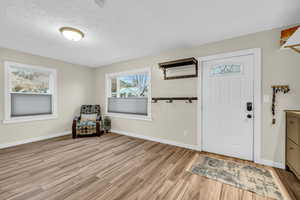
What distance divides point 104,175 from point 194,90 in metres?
2.43

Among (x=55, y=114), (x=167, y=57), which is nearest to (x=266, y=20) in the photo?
(x=167, y=57)

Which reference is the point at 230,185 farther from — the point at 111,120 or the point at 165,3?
the point at 111,120

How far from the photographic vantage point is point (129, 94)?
416 centimetres

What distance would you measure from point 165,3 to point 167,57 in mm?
1660

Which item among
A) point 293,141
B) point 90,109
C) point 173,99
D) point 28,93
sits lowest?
point 293,141

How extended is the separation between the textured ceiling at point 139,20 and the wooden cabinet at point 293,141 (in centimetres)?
151

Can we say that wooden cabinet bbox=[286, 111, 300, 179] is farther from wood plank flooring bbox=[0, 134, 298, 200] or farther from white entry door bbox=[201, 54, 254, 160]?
wood plank flooring bbox=[0, 134, 298, 200]

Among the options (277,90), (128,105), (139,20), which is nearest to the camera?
(139,20)

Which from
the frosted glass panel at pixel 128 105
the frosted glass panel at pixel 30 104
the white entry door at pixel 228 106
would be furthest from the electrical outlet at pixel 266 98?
the frosted glass panel at pixel 30 104

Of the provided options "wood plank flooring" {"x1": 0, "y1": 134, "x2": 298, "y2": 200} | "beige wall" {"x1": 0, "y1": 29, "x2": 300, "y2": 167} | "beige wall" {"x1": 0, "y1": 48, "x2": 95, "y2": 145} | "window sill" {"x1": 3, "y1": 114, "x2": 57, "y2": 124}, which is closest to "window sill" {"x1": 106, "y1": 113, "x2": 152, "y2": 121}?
"beige wall" {"x1": 0, "y1": 29, "x2": 300, "y2": 167}

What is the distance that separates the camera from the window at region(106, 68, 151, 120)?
3768mm

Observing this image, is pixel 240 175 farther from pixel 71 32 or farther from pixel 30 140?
pixel 30 140

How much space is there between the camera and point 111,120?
447 cm

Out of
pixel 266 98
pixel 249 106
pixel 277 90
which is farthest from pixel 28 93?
pixel 277 90
